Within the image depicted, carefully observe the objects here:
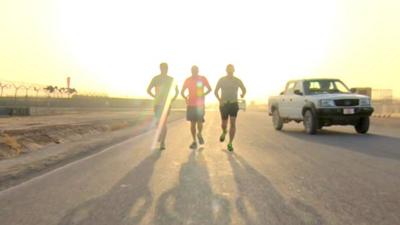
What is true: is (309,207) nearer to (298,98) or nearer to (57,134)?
(298,98)

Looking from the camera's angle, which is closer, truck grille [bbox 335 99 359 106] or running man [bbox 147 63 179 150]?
running man [bbox 147 63 179 150]

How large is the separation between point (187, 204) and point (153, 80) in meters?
6.86

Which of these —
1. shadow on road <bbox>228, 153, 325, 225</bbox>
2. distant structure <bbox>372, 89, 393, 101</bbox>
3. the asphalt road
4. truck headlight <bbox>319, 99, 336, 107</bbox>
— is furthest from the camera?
distant structure <bbox>372, 89, 393, 101</bbox>

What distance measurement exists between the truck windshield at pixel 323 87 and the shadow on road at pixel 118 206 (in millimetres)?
11461

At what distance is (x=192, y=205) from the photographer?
18.0ft

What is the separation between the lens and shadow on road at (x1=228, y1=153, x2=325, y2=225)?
4789 mm

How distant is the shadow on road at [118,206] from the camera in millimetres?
4867

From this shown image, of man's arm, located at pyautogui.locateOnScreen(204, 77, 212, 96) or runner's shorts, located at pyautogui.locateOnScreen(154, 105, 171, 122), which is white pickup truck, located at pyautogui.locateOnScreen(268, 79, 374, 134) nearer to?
man's arm, located at pyautogui.locateOnScreen(204, 77, 212, 96)

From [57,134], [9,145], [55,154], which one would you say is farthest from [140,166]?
[57,134]

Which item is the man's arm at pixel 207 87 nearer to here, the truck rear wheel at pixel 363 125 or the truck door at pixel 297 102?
the truck door at pixel 297 102

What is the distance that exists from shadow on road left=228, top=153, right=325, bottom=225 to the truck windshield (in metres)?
11.0

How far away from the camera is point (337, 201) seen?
5668 mm

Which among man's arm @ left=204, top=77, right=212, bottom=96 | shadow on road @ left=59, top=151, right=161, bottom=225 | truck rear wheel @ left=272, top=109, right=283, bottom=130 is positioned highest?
man's arm @ left=204, top=77, right=212, bottom=96

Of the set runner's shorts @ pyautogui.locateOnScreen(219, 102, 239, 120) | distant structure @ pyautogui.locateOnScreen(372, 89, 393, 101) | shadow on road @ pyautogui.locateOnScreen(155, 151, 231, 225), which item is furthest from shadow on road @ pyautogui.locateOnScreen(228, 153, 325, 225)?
distant structure @ pyautogui.locateOnScreen(372, 89, 393, 101)
